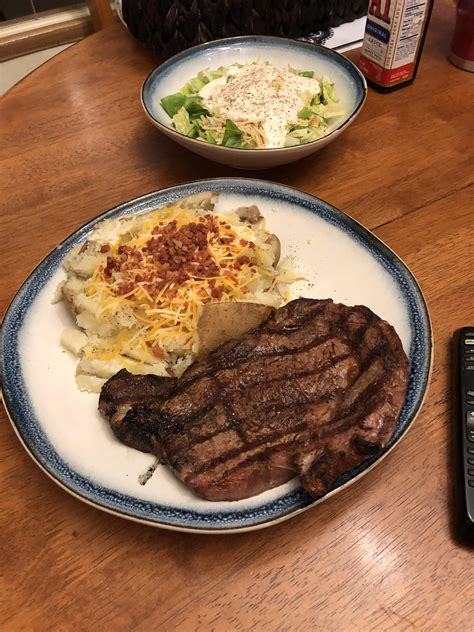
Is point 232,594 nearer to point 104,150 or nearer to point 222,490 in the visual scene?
point 222,490

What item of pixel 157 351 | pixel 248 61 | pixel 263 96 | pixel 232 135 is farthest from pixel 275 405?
pixel 248 61

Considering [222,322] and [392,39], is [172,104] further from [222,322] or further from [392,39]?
[222,322]

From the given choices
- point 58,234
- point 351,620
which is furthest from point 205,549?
point 58,234

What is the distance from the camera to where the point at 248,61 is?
2.61 m

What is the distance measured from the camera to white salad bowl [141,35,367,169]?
200 cm

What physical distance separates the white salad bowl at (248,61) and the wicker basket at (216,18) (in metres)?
0.17

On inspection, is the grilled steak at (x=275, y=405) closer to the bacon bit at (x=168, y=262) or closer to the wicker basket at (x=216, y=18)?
the bacon bit at (x=168, y=262)

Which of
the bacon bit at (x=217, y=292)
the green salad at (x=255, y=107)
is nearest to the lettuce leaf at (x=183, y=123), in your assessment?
the green salad at (x=255, y=107)

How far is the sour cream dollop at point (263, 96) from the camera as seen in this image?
86.1 inches

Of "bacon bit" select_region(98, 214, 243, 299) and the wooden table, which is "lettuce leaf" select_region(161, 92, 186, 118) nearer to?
the wooden table

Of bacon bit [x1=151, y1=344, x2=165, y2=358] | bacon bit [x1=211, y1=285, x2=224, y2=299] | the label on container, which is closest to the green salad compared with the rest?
the label on container

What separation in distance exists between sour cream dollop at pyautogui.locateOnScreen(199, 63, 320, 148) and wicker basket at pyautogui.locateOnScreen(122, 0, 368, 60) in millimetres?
319

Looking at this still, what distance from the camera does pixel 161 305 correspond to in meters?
1.56

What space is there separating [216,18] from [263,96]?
656 mm
